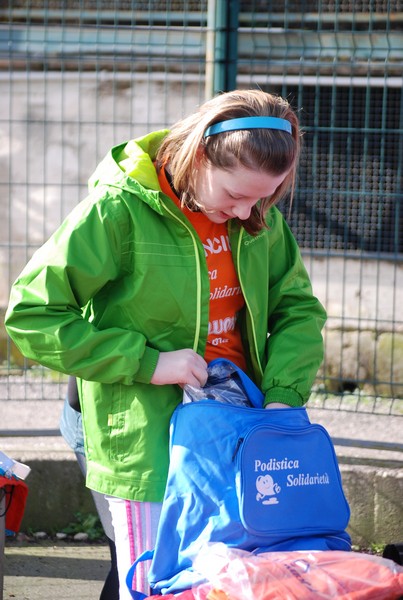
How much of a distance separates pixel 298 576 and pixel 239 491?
0.91 feet

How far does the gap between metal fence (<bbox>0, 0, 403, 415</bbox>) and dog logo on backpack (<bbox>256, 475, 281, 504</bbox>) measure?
2449 mm

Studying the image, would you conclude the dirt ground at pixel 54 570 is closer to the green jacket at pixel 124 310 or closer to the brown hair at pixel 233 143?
the green jacket at pixel 124 310

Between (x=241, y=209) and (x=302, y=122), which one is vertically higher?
(x=302, y=122)

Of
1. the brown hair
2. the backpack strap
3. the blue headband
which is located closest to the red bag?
the backpack strap

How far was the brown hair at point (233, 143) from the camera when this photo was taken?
2.43 m

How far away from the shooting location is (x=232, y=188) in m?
2.45

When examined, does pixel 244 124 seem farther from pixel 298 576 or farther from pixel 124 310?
pixel 298 576

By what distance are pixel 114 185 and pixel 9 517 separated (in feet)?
4.04

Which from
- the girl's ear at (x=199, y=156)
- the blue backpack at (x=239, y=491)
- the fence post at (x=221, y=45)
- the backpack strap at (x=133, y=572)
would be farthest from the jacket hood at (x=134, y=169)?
the fence post at (x=221, y=45)

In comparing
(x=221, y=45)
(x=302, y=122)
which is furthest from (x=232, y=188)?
(x=302, y=122)

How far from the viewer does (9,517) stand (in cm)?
315

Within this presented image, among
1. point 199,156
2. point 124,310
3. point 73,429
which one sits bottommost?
point 73,429

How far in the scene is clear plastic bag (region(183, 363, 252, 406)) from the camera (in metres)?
2.53

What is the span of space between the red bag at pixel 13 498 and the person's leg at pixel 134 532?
47 centimetres
